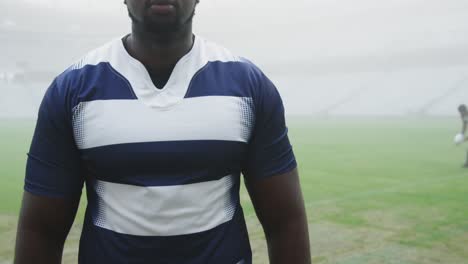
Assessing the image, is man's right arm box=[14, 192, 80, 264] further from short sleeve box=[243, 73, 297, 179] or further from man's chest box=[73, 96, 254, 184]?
short sleeve box=[243, 73, 297, 179]

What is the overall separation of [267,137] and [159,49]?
32 centimetres

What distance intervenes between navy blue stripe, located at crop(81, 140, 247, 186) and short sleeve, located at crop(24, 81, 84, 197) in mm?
44

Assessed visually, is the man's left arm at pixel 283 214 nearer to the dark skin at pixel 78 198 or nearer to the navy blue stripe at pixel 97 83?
the dark skin at pixel 78 198

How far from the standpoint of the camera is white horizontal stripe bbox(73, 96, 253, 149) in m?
1.19

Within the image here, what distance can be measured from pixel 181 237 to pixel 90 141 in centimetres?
29

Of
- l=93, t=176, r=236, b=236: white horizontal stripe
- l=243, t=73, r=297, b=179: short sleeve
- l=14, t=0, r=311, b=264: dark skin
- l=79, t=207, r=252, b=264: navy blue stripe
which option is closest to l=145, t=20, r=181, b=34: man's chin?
l=14, t=0, r=311, b=264: dark skin

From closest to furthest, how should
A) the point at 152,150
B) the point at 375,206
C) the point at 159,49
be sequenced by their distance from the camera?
1. the point at 152,150
2. the point at 159,49
3. the point at 375,206

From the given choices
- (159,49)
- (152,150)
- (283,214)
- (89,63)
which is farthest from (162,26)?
(283,214)

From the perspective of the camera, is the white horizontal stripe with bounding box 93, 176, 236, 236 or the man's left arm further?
the man's left arm

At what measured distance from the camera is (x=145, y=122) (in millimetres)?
1188

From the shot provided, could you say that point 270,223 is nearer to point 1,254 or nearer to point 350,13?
point 1,254

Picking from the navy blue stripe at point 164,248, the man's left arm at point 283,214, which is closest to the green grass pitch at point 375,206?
the man's left arm at point 283,214

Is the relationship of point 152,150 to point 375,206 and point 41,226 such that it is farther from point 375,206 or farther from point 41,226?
point 375,206

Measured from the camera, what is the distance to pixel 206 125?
1203 millimetres
